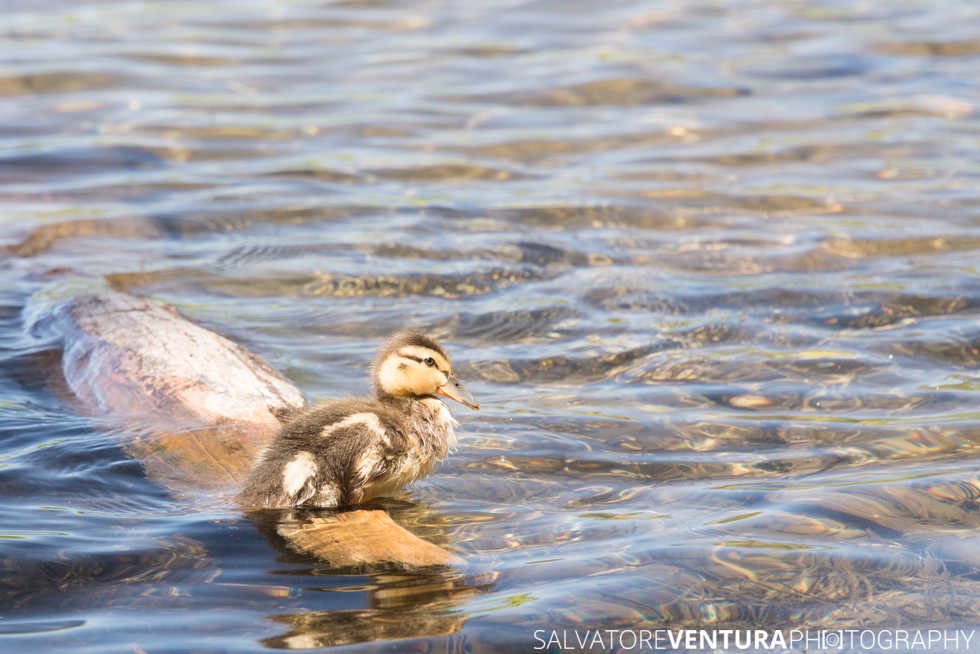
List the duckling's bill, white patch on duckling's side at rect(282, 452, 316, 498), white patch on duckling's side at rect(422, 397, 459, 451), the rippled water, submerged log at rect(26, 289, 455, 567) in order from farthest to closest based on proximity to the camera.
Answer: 1. the duckling's bill
2. white patch on duckling's side at rect(422, 397, 459, 451)
3. white patch on duckling's side at rect(282, 452, 316, 498)
4. submerged log at rect(26, 289, 455, 567)
5. the rippled water

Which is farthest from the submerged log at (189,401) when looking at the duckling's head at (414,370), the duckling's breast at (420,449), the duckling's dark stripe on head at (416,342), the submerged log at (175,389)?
the duckling's dark stripe on head at (416,342)

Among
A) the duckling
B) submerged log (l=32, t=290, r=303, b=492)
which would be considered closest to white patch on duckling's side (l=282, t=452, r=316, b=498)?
the duckling

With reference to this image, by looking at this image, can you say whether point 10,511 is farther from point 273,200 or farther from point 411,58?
point 411,58

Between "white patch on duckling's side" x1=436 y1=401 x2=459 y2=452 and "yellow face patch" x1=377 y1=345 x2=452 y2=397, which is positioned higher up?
"yellow face patch" x1=377 y1=345 x2=452 y2=397

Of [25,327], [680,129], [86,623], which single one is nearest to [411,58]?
[680,129]

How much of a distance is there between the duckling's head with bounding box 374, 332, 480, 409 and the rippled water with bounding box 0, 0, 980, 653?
39 cm

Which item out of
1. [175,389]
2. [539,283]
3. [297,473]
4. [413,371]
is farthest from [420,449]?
[539,283]

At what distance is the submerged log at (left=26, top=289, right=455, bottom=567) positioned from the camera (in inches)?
219

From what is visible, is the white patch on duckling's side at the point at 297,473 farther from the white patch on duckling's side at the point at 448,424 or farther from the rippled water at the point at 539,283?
the white patch on duckling's side at the point at 448,424

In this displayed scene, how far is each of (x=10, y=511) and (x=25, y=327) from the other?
260 cm

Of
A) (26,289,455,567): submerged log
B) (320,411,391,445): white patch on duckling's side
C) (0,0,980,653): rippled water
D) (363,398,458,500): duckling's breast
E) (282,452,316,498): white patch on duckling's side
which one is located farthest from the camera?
(363,398,458,500): duckling's breast

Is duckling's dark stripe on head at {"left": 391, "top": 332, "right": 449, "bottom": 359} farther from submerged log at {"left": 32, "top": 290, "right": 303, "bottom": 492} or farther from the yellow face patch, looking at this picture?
submerged log at {"left": 32, "top": 290, "right": 303, "bottom": 492}

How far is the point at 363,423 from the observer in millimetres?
6043

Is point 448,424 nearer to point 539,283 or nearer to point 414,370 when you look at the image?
point 414,370
